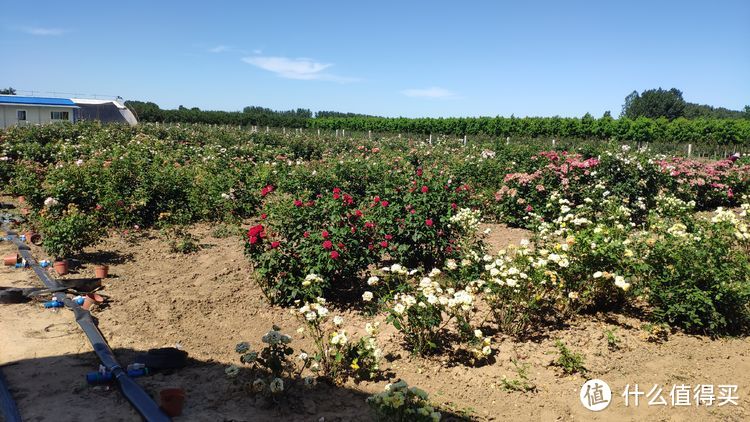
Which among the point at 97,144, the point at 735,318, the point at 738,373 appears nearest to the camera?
the point at 738,373

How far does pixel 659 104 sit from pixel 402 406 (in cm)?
8402

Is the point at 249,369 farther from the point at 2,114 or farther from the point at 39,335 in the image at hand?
the point at 2,114

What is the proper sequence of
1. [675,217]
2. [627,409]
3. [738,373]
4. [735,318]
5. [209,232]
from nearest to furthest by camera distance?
[627,409], [738,373], [735,318], [675,217], [209,232]

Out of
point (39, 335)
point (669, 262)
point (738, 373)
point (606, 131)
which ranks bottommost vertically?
point (39, 335)

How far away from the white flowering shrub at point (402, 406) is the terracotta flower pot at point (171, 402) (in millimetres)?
1259

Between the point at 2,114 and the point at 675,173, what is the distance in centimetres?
3828

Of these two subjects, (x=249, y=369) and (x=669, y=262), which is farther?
(x=669, y=262)

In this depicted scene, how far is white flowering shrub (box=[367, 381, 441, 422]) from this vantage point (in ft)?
8.77

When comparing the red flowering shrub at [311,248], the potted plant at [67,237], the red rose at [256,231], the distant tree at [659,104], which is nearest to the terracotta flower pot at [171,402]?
the red flowering shrub at [311,248]

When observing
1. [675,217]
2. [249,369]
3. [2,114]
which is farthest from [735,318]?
[2,114]

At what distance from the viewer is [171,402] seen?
3.19m

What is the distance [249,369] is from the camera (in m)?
3.86

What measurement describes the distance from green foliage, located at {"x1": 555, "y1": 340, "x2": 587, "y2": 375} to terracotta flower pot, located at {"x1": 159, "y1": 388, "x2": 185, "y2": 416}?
2630 mm

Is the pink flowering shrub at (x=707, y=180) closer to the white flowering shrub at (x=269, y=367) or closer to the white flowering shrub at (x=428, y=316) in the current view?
the white flowering shrub at (x=428, y=316)
